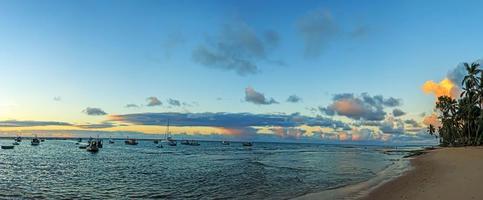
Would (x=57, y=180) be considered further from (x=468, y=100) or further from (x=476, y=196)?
(x=468, y=100)

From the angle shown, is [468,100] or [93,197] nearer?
[93,197]

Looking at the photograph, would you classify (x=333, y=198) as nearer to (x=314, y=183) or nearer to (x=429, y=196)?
(x=429, y=196)

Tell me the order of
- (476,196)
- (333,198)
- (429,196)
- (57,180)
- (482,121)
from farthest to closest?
(482,121), (57,180), (333,198), (429,196), (476,196)

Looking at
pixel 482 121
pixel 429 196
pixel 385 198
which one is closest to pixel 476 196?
pixel 429 196

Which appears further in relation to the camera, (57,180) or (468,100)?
(468,100)

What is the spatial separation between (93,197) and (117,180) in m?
11.6

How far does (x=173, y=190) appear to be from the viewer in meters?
32.2

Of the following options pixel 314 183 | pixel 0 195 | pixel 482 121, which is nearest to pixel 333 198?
pixel 314 183

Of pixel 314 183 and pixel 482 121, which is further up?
pixel 482 121

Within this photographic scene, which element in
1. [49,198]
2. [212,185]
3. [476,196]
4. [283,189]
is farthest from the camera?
[212,185]

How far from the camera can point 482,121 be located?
3738 inches

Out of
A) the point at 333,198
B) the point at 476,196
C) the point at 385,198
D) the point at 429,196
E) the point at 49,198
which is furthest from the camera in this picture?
the point at 49,198

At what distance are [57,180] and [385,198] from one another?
28992 millimetres

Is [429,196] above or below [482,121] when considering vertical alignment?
below
